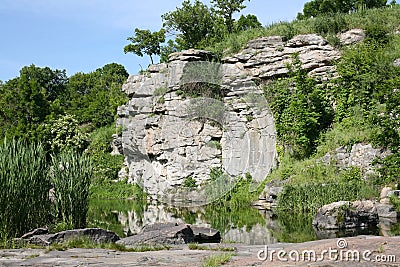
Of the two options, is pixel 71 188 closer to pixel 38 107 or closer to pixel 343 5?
pixel 38 107

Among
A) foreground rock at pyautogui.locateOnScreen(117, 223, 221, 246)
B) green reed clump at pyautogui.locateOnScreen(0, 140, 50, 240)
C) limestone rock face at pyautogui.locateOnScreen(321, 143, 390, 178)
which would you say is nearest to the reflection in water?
foreground rock at pyautogui.locateOnScreen(117, 223, 221, 246)

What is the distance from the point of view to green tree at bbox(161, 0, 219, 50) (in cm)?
2970

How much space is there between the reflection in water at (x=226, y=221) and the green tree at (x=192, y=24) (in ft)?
39.3

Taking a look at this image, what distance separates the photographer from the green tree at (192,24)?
29.7m

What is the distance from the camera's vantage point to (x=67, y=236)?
30.3 feet

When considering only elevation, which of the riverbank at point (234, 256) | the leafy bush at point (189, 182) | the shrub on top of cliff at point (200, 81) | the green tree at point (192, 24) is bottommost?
the riverbank at point (234, 256)

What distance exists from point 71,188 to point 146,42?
22620mm

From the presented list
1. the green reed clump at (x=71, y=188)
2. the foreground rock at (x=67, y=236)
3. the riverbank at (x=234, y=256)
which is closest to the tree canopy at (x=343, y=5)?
the green reed clump at (x=71, y=188)

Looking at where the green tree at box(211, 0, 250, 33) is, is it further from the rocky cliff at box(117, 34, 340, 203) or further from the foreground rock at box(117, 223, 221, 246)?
the foreground rock at box(117, 223, 221, 246)

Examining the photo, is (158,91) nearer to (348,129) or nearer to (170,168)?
(170,168)

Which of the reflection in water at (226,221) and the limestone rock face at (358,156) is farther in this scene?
the limestone rock face at (358,156)

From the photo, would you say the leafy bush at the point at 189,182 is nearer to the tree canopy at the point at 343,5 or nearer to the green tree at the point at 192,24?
the green tree at the point at 192,24

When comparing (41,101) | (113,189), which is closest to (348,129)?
(113,189)

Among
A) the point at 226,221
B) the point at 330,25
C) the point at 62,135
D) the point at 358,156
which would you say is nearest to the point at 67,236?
the point at 226,221
